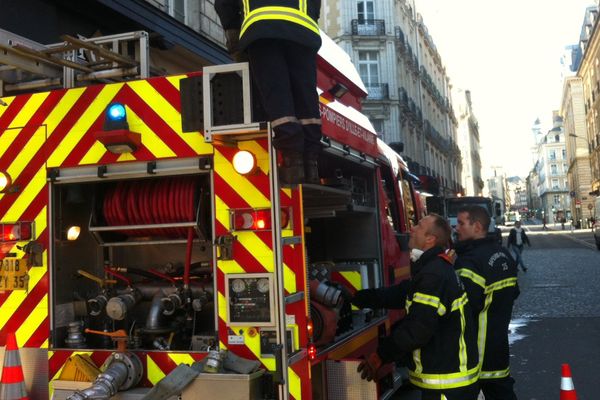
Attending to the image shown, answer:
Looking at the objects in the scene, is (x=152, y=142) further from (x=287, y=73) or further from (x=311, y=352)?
(x=311, y=352)

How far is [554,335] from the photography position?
876cm

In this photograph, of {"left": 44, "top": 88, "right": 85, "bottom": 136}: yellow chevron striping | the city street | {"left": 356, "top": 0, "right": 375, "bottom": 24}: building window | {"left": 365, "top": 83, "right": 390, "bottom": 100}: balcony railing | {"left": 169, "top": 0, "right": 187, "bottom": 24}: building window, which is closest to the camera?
{"left": 44, "top": 88, "right": 85, "bottom": 136}: yellow chevron striping

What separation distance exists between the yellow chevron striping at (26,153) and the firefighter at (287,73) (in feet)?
4.42

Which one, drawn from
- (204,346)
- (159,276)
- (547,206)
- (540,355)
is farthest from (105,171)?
(547,206)

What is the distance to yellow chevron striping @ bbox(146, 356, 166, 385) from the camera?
3342 millimetres

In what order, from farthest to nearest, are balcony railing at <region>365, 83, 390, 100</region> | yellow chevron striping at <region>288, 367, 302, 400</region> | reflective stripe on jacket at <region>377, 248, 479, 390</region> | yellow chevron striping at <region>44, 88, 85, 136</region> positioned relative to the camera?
1. balcony railing at <region>365, 83, 390, 100</region>
2. yellow chevron striping at <region>44, 88, 85, 136</region>
3. reflective stripe on jacket at <region>377, 248, 479, 390</region>
4. yellow chevron striping at <region>288, 367, 302, 400</region>

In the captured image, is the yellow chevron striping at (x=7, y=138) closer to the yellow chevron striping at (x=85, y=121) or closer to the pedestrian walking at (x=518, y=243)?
the yellow chevron striping at (x=85, y=121)

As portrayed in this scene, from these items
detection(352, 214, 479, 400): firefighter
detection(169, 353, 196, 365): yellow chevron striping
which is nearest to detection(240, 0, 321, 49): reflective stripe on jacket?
detection(352, 214, 479, 400): firefighter

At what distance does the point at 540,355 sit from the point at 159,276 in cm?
558

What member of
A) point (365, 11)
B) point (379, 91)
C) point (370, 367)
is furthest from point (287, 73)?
point (365, 11)

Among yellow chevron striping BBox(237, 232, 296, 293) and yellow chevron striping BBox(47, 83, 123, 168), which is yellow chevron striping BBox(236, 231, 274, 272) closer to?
yellow chevron striping BBox(237, 232, 296, 293)

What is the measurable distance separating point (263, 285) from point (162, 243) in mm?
1024

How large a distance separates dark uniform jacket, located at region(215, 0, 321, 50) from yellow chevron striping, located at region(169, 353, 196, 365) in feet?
5.57

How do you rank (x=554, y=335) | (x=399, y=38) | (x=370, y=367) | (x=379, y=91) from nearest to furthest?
(x=370, y=367) < (x=554, y=335) < (x=379, y=91) < (x=399, y=38)
